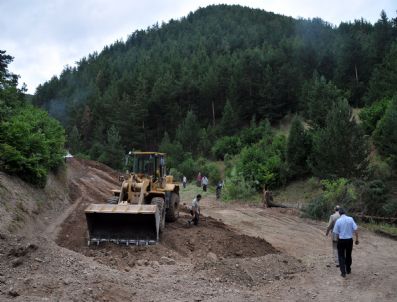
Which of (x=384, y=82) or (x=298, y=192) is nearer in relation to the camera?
(x=298, y=192)

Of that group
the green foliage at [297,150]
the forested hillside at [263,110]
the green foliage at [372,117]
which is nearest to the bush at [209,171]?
the forested hillside at [263,110]

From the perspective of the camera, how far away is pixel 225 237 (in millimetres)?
15031

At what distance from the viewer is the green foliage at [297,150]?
3534 cm

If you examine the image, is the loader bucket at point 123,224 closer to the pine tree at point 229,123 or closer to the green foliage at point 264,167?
the green foliage at point 264,167

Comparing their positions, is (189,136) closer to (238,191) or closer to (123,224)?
(238,191)

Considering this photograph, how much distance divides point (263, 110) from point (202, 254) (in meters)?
48.1

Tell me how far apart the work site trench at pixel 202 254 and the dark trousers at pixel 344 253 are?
1.33 metres

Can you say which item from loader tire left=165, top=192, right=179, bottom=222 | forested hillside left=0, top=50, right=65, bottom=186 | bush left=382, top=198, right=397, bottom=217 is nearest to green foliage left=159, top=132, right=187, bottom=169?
forested hillside left=0, top=50, right=65, bottom=186

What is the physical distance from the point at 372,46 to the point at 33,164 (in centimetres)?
5906

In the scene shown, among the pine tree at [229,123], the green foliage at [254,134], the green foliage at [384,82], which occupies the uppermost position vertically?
the green foliage at [384,82]

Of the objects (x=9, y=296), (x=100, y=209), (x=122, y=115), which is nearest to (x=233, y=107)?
(x=122, y=115)

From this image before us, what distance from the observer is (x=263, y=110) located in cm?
5959

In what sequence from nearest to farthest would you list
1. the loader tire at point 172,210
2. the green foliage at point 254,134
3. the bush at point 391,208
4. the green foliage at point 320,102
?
the loader tire at point 172,210 < the bush at point 391,208 < the green foliage at point 320,102 < the green foliage at point 254,134

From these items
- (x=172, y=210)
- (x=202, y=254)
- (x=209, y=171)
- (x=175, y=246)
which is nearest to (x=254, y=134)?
(x=209, y=171)
